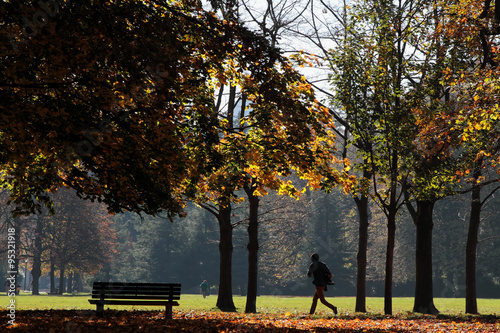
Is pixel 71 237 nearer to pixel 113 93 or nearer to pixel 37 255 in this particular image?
pixel 37 255

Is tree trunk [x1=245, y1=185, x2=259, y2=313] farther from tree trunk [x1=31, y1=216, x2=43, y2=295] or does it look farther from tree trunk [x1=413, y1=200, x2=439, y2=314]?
tree trunk [x1=31, y1=216, x2=43, y2=295]

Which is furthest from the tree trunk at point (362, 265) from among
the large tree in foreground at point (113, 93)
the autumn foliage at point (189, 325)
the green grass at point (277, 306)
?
the large tree in foreground at point (113, 93)

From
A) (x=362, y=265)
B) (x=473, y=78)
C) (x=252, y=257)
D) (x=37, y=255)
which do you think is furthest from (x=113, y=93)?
(x=37, y=255)

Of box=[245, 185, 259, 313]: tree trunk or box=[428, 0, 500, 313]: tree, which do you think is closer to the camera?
box=[428, 0, 500, 313]: tree

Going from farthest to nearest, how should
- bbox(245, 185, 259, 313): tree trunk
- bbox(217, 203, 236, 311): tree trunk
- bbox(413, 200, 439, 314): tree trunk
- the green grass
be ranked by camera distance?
the green grass → bbox(217, 203, 236, 311): tree trunk → bbox(245, 185, 259, 313): tree trunk → bbox(413, 200, 439, 314): tree trunk

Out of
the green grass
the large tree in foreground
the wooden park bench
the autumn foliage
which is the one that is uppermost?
the large tree in foreground

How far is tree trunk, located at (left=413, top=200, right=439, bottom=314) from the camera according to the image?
17562 mm

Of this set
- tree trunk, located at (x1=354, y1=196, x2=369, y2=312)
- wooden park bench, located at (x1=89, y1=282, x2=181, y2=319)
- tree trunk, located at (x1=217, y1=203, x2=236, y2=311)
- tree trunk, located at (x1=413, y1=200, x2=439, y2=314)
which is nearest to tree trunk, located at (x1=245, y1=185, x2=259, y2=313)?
tree trunk, located at (x1=217, y1=203, x2=236, y2=311)

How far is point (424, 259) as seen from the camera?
17766 millimetres

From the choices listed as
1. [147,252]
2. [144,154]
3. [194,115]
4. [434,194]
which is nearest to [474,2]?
[434,194]

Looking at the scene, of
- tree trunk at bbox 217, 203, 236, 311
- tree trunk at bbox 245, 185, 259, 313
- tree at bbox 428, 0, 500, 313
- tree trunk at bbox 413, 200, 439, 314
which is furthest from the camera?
tree trunk at bbox 217, 203, 236, 311

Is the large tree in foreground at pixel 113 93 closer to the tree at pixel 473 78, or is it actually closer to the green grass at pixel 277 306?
the tree at pixel 473 78

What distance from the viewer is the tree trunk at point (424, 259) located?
691 inches

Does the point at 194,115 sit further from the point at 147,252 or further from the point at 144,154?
the point at 147,252
